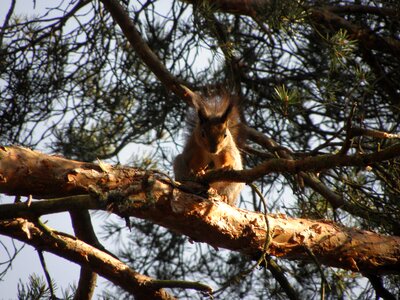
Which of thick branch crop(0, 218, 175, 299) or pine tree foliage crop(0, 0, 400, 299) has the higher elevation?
pine tree foliage crop(0, 0, 400, 299)

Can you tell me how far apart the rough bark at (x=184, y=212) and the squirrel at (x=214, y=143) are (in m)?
0.68

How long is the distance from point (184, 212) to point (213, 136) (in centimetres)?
91

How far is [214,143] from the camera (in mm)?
2365

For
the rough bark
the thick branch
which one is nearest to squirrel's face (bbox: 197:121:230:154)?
the rough bark

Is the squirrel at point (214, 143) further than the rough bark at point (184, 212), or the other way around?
the squirrel at point (214, 143)

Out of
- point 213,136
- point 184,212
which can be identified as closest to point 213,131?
point 213,136

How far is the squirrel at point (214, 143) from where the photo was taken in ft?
7.84

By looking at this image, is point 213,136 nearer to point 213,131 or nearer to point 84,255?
point 213,131

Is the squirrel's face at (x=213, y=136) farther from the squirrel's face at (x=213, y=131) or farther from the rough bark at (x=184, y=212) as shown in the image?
the rough bark at (x=184, y=212)

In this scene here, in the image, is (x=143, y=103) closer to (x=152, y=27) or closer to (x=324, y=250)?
(x=152, y=27)

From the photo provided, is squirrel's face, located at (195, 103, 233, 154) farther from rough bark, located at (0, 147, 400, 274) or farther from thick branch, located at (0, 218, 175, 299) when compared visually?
thick branch, located at (0, 218, 175, 299)

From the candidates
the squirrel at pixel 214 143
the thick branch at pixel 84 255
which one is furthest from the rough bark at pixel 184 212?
the squirrel at pixel 214 143

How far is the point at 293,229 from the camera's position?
1.69 meters

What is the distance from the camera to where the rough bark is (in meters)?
1.31
